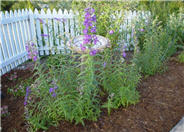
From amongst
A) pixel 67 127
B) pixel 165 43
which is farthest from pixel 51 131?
pixel 165 43

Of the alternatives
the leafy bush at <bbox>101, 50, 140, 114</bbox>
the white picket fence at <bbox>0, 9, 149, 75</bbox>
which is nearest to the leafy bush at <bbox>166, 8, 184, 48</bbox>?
the white picket fence at <bbox>0, 9, 149, 75</bbox>

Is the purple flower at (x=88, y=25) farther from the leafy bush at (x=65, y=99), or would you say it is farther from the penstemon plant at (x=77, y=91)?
the leafy bush at (x=65, y=99)

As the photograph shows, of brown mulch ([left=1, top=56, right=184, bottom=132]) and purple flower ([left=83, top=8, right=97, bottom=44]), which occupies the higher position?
purple flower ([left=83, top=8, right=97, bottom=44])

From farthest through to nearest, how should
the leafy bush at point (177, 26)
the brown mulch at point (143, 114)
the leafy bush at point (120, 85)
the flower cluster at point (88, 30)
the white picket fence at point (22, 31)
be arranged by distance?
the leafy bush at point (177, 26) < the white picket fence at point (22, 31) < the leafy bush at point (120, 85) < the brown mulch at point (143, 114) < the flower cluster at point (88, 30)

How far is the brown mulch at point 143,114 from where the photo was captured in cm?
257

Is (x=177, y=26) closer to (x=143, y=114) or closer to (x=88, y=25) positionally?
(x=143, y=114)

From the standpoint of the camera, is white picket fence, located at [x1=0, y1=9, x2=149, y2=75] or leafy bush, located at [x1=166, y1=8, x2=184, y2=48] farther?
leafy bush, located at [x1=166, y1=8, x2=184, y2=48]

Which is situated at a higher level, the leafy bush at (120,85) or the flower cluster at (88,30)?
the flower cluster at (88,30)

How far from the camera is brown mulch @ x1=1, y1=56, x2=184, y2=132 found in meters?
2.57

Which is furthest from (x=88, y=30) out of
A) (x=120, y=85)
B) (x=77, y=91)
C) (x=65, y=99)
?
(x=120, y=85)

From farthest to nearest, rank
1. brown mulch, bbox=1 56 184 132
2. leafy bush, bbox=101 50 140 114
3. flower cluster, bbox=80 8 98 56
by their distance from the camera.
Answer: leafy bush, bbox=101 50 140 114 → brown mulch, bbox=1 56 184 132 → flower cluster, bbox=80 8 98 56

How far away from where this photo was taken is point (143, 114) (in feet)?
9.20

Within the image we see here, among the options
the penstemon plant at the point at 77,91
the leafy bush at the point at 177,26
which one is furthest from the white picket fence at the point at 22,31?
the penstemon plant at the point at 77,91

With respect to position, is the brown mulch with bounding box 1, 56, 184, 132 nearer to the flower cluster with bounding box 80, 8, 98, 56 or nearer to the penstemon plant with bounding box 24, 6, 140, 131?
the penstemon plant with bounding box 24, 6, 140, 131
